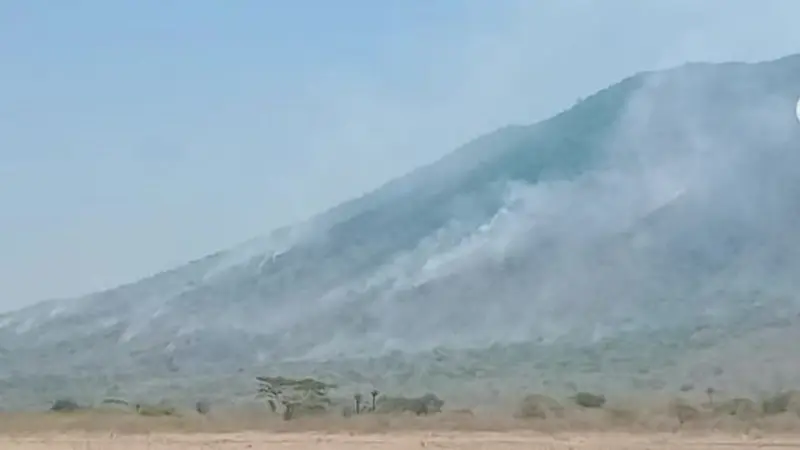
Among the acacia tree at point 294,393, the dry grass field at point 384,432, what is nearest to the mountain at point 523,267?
the acacia tree at point 294,393

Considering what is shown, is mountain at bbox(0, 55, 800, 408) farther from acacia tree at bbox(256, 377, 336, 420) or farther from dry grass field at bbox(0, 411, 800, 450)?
dry grass field at bbox(0, 411, 800, 450)

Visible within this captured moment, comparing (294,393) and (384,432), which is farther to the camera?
(294,393)

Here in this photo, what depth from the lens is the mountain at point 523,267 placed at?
37.6 feet

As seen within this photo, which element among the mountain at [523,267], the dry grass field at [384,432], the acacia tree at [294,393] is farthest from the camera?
the acacia tree at [294,393]

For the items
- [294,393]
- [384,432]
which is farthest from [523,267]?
[294,393]

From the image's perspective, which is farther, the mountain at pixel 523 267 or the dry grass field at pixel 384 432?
the mountain at pixel 523 267

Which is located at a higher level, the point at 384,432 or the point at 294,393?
the point at 294,393

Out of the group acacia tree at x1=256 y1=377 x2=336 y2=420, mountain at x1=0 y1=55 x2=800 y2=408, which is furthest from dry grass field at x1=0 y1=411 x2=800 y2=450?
Answer: mountain at x1=0 y1=55 x2=800 y2=408

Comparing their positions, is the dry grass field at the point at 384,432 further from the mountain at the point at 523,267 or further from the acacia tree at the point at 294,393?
the mountain at the point at 523,267

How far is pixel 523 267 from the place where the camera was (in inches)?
469

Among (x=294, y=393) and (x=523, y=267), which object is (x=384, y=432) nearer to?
(x=294, y=393)

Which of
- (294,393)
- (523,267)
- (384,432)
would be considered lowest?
(384,432)

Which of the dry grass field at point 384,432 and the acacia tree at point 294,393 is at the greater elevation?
the acacia tree at point 294,393

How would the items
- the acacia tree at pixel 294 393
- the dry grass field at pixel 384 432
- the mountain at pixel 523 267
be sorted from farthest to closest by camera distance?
the acacia tree at pixel 294 393 → the mountain at pixel 523 267 → the dry grass field at pixel 384 432
